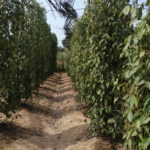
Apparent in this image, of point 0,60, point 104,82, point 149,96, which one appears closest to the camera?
point 149,96

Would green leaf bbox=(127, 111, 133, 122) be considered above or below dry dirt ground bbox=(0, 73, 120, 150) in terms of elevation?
above

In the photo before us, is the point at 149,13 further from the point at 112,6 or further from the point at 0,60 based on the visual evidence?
the point at 0,60

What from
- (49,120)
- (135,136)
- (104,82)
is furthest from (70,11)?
(49,120)

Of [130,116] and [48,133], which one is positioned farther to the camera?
[48,133]

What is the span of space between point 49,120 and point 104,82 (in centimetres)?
434

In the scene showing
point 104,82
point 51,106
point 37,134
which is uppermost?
point 104,82

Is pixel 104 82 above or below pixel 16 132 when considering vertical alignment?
above

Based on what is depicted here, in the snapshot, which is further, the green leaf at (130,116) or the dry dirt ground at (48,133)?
the dry dirt ground at (48,133)

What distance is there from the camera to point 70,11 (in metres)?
2.97

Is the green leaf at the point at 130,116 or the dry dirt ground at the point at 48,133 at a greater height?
the green leaf at the point at 130,116

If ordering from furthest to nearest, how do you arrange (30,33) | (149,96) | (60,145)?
(30,33) < (60,145) < (149,96)

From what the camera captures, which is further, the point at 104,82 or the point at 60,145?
the point at 60,145

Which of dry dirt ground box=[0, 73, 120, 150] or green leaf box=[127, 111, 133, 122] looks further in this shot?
dry dirt ground box=[0, 73, 120, 150]

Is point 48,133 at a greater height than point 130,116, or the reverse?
point 130,116
